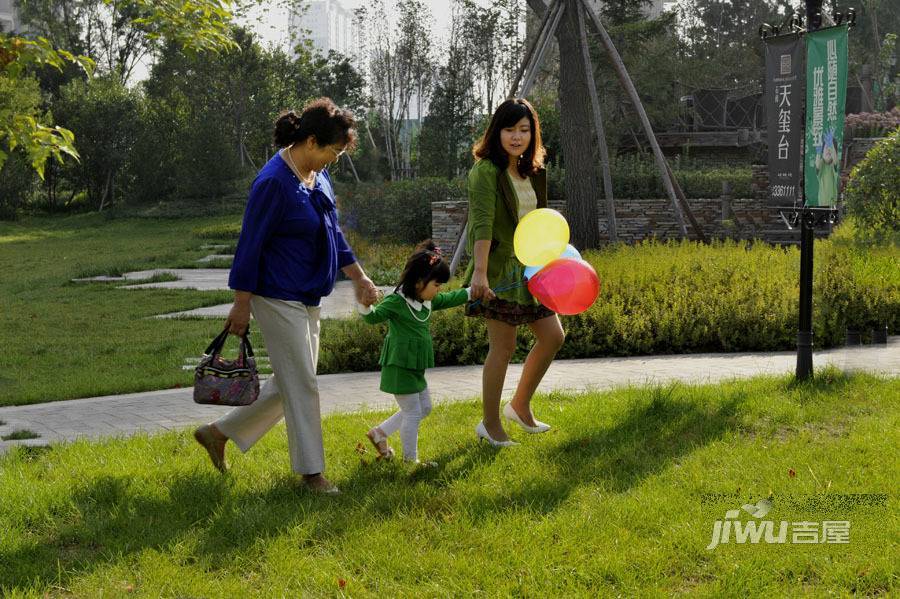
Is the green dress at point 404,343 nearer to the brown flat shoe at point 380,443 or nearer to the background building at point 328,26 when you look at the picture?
the brown flat shoe at point 380,443

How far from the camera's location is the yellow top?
529 cm

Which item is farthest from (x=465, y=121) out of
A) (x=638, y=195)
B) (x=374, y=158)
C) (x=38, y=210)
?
(x=38, y=210)

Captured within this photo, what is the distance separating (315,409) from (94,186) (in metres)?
41.8

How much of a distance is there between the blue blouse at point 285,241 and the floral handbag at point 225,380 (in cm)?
30

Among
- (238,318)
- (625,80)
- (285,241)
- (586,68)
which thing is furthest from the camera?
(586,68)

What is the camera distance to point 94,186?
43.1 metres

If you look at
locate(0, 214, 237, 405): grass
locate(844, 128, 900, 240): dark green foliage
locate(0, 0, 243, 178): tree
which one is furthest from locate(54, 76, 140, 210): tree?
locate(844, 128, 900, 240): dark green foliage

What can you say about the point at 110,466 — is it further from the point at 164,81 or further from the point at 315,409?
the point at 164,81

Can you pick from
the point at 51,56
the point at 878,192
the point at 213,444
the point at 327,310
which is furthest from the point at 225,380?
the point at 327,310

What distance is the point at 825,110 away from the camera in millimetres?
6367

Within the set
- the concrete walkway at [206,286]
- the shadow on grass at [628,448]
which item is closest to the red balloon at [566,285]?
the shadow on grass at [628,448]

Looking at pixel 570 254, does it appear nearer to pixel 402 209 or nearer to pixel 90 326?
pixel 90 326

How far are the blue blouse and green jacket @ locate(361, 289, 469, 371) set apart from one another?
394 millimetres

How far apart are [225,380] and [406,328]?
99 centimetres
